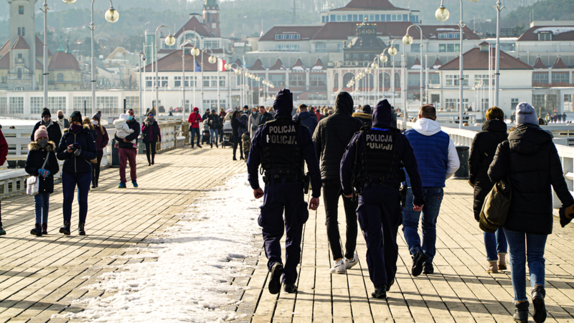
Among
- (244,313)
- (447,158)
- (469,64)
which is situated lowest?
(244,313)

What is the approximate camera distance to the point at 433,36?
464 feet

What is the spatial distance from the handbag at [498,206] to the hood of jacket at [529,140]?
287 mm

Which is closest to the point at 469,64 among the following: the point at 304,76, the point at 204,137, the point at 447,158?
the point at 304,76

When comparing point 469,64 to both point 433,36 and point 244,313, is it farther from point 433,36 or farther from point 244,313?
point 244,313

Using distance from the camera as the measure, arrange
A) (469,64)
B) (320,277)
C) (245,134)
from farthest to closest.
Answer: (469,64) → (245,134) → (320,277)

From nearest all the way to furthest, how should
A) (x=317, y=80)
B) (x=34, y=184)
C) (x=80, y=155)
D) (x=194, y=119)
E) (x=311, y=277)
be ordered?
(x=311, y=277)
(x=34, y=184)
(x=80, y=155)
(x=194, y=119)
(x=317, y=80)

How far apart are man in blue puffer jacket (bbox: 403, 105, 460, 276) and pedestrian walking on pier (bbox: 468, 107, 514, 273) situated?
27 centimetres

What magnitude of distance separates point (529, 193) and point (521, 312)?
0.95m

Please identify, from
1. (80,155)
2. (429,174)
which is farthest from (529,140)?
(80,155)

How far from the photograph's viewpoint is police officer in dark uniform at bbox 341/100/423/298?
21.7 ft

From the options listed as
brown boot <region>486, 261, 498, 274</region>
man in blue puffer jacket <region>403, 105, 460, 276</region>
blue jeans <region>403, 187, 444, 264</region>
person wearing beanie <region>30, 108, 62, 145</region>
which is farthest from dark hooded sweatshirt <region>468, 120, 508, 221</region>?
person wearing beanie <region>30, 108, 62, 145</region>

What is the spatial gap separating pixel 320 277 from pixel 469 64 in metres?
102

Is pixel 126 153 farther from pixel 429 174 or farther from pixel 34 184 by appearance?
pixel 429 174

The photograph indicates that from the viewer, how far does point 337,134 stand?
26.1 ft
